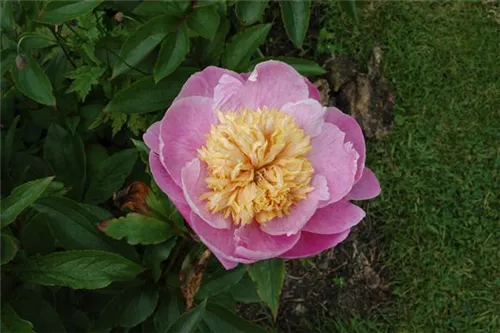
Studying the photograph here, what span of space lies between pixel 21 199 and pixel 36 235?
199 mm

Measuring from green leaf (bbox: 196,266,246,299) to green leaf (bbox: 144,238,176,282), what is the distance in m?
0.09

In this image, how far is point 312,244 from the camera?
3.28 ft

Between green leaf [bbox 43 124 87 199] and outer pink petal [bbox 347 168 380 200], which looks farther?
green leaf [bbox 43 124 87 199]

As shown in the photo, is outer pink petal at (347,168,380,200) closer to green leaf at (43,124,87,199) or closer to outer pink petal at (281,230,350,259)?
outer pink petal at (281,230,350,259)

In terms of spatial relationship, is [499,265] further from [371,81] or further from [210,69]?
[210,69]

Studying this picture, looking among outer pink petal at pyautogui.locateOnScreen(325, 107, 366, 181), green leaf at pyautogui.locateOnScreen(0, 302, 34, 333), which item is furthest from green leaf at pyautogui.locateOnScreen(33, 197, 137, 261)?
outer pink petal at pyautogui.locateOnScreen(325, 107, 366, 181)

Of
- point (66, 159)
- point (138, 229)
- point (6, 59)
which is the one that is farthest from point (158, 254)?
point (6, 59)

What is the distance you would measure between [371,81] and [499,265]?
31.6 inches

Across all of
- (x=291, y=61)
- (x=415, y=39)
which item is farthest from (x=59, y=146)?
(x=415, y=39)

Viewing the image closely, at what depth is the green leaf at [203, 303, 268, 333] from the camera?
49.4 inches

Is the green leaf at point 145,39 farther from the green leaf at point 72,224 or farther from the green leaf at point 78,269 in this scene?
the green leaf at point 78,269

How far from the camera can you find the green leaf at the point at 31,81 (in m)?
1.31

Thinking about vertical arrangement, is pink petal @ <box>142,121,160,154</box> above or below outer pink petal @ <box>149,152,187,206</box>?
above

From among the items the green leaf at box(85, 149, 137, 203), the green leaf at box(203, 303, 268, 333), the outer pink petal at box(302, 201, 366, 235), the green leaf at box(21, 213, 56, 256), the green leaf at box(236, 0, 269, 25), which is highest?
the green leaf at box(236, 0, 269, 25)
